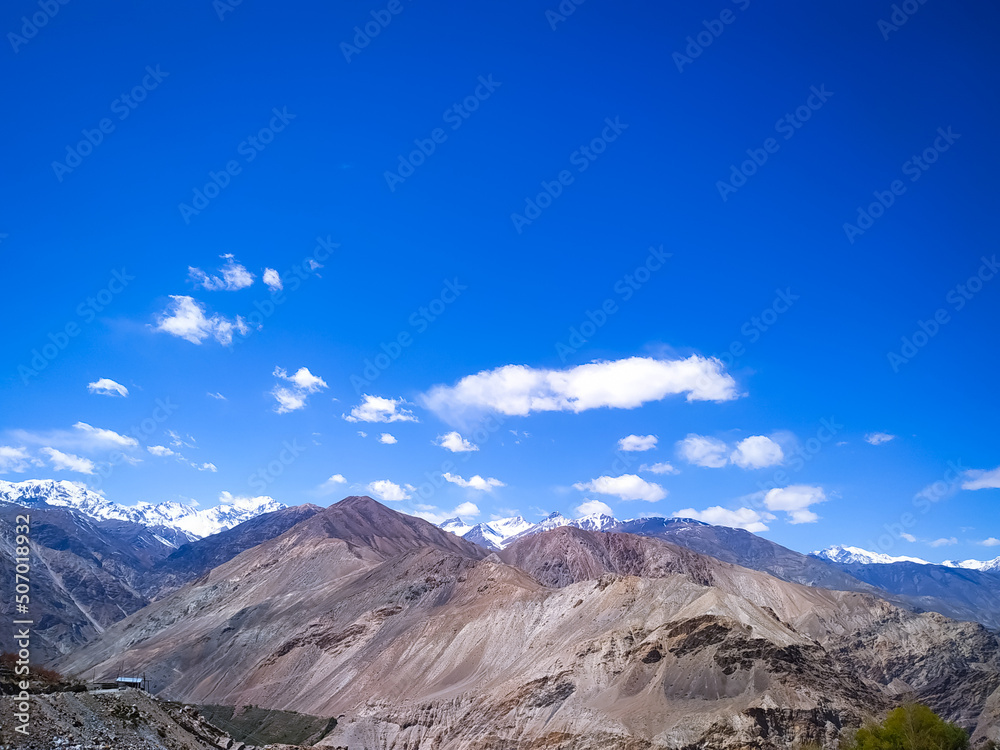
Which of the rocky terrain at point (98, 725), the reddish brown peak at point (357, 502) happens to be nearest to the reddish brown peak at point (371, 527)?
the reddish brown peak at point (357, 502)

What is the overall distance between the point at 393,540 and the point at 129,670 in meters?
79.7

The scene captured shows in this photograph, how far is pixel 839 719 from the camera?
54.0 meters

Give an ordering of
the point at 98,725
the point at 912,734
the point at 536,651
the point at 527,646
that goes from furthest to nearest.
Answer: the point at 527,646
the point at 536,651
the point at 912,734
the point at 98,725

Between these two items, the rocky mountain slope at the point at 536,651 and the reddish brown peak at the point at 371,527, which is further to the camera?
the reddish brown peak at the point at 371,527

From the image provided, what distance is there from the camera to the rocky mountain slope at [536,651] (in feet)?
188

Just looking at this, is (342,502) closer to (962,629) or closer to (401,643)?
(401,643)

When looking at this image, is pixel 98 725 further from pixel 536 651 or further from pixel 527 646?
pixel 527 646

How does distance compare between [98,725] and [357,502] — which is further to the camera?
[357,502]

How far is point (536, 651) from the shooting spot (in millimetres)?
76250

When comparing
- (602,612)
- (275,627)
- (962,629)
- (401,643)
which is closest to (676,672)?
(602,612)

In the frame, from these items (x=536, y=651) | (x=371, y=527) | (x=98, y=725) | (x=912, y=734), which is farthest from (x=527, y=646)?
(x=371, y=527)

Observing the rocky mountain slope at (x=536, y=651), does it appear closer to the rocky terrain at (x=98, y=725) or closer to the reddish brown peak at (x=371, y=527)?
the reddish brown peak at (x=371, y=527)

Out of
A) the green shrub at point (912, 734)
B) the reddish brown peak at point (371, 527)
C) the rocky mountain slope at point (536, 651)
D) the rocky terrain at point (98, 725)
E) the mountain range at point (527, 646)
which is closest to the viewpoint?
the rocky terrain at point (98, 725)

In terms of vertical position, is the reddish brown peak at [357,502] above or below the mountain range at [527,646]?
above
